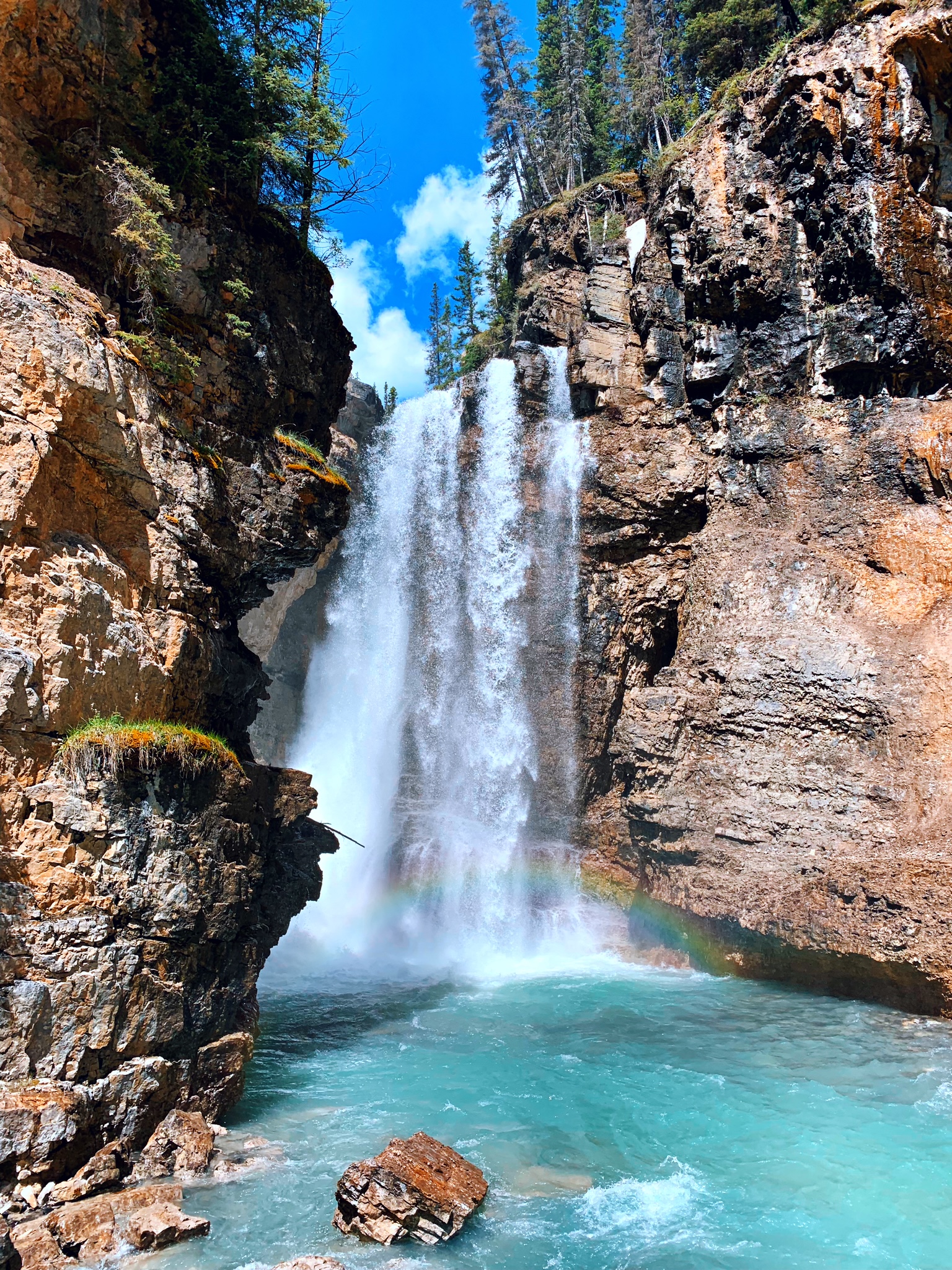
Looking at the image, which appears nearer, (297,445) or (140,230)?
(140,230)

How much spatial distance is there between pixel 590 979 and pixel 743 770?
17.2 feet

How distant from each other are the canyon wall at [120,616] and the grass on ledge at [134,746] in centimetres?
8

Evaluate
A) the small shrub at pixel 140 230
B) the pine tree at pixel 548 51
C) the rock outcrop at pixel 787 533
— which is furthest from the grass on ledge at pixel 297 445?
the pine tree at pixel 548 51

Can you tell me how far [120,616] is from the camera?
30.8 feet

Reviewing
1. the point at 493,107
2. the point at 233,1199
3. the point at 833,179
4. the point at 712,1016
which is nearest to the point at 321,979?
the point at 712,1016

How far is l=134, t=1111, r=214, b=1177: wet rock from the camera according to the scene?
789 centimetres

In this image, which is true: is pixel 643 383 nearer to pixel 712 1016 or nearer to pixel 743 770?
pixel 743 770

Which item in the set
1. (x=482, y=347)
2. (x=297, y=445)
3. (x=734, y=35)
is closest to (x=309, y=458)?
(x=297, y=445)

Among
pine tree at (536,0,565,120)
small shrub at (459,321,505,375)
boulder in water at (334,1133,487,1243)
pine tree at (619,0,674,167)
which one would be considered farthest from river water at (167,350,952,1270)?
pine tree at (536,0,565,120)

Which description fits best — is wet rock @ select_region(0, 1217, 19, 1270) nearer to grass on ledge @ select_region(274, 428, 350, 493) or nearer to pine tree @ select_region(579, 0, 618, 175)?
grass on ledge @ select_region(274, 428, 350, 493)

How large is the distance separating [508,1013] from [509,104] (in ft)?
125

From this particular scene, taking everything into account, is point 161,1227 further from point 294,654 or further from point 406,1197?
point 294,654

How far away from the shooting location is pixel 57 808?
26.5ft

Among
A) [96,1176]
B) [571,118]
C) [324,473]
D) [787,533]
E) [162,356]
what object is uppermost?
[571,118]
